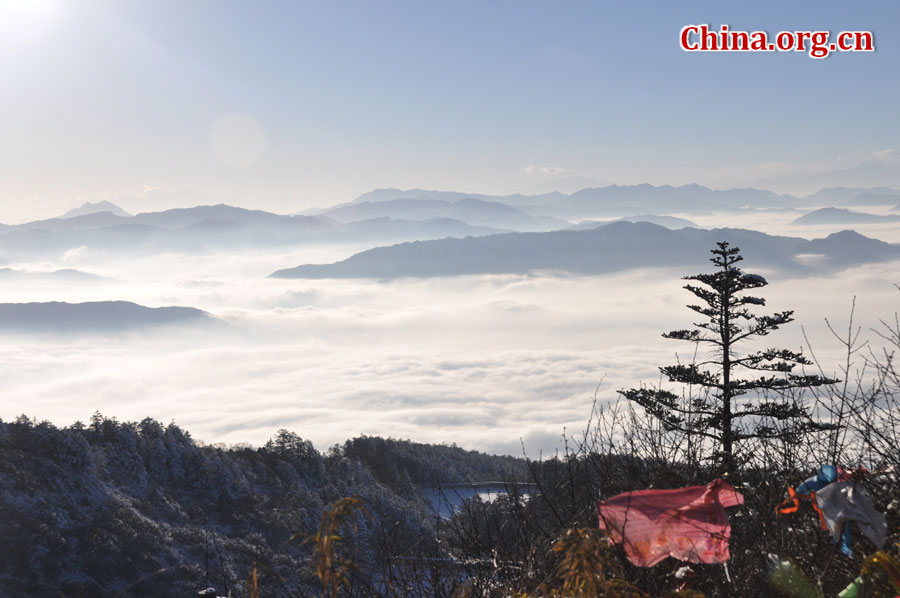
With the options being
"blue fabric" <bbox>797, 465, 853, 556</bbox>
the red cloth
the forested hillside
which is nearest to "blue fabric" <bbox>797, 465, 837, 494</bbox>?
"blue fabric" <bbox>797, 465, 853, 556</bbox>

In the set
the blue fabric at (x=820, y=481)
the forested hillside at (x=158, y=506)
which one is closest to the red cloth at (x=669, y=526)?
the blue fabric at (x=820, y=481)

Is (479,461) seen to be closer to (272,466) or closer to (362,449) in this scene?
(362,449)

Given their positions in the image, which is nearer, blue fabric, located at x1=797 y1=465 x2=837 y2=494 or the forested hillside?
blue fabric, located at x1=797 y1=465 x2=837 y2=494

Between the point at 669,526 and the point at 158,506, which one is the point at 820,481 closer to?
the point at 669,526

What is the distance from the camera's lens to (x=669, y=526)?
4168 millimetres

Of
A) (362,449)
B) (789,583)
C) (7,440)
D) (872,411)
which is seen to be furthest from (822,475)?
(362,449)

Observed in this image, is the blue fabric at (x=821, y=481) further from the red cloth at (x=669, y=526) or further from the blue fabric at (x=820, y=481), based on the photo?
the red cloth at (x=669, y=526)

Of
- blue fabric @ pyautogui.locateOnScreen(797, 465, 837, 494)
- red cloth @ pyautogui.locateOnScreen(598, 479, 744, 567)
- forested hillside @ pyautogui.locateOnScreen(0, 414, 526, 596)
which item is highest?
blue fabric @ pyautogui.locateOnScreen(797, 465, 837, 494)

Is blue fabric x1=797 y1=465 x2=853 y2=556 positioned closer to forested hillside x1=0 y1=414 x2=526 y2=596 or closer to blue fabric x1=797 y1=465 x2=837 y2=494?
blue fabric x1=797 y1=465 x2=837 y2=494

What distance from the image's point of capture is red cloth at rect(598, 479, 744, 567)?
13.4ft

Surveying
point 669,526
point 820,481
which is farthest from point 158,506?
point 820,481

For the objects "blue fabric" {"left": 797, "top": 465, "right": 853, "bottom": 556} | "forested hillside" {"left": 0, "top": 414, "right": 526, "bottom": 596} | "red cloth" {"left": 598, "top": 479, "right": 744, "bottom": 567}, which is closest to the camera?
"red cloth" {"left": 598, "top": 479, "right": 744, "bottom": 567}

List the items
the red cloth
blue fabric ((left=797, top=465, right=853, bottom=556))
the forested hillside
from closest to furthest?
the red cloth → blue fabric ((left=797, top=465, right=853, bottom=556)) → the forested hillside

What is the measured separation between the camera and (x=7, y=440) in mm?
38250
